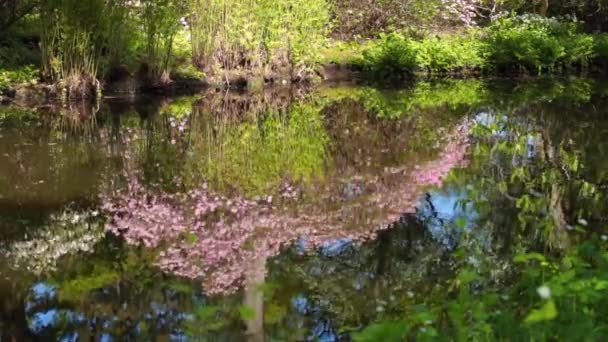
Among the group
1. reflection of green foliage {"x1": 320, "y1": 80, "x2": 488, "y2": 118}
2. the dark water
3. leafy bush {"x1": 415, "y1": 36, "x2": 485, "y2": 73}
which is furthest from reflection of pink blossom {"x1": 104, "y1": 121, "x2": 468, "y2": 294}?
leafy bush {"x1": 415, "y1": 36, "x2": 485, "y2": 73}

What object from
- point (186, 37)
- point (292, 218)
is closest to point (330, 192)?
point (292, 218)

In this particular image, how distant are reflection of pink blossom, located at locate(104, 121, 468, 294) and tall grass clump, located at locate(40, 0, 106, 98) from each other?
6436mm

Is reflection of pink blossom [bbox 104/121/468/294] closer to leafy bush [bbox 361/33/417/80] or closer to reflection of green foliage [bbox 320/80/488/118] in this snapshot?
reflection of green foliage [bbox 320/80/488/118]

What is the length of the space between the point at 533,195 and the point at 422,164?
1806 mm

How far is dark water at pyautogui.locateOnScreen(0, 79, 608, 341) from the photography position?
3.71 meters

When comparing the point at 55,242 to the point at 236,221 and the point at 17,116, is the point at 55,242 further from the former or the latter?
the point at 17,116

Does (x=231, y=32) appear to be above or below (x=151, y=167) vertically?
above

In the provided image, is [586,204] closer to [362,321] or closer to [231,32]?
[362,321]

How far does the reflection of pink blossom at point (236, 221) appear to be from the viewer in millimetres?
4496

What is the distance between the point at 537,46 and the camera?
1894cm

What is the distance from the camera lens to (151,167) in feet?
24.1

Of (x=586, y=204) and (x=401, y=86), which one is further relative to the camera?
(x=401, y=86)

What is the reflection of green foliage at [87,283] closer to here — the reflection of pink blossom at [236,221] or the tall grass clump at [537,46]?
the reflection of pink blossom at [236,221]

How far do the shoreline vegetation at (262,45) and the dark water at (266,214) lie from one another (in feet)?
6.82
